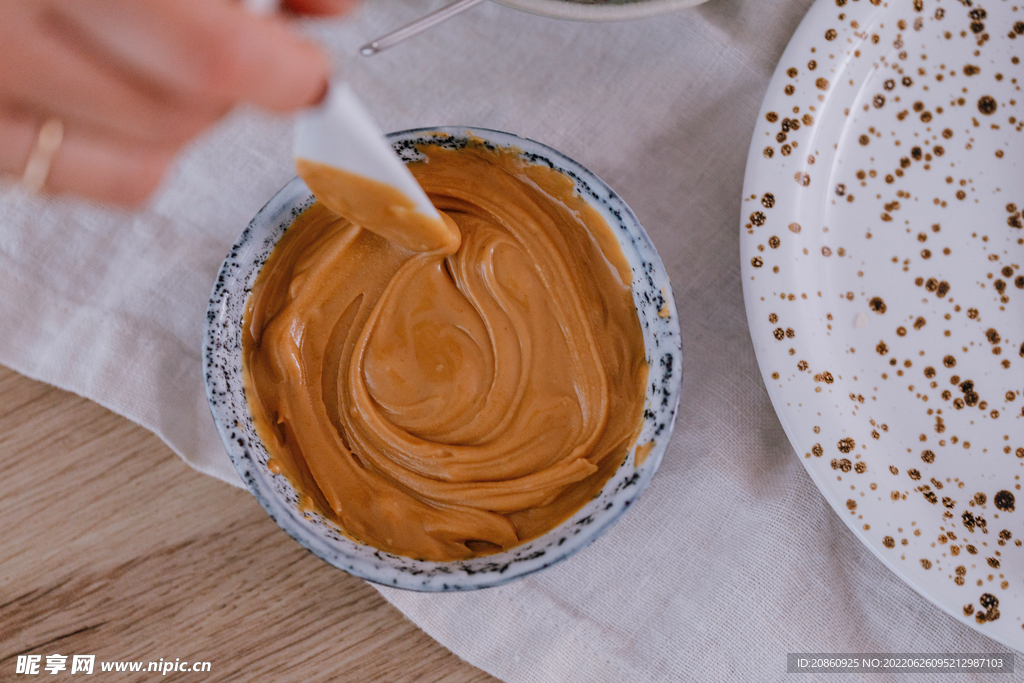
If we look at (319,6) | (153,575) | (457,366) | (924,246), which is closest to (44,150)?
(319,6)

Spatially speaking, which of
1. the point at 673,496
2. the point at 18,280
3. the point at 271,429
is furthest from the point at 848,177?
the point at 18,280

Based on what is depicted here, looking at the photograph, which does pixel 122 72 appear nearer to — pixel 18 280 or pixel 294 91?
pixel 294 91

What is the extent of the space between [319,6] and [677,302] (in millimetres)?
485

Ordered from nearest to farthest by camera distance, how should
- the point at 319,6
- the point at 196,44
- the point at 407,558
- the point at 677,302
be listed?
the point at 196,44
the point at 319,6
the point at 407,558
the point at 677,302

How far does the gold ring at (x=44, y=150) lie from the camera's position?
49 centimetres

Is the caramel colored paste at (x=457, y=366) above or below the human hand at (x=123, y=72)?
below

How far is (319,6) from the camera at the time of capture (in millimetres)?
606

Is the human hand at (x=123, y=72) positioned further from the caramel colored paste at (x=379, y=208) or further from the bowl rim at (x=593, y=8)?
the bowl rim at (x=593, y=8)

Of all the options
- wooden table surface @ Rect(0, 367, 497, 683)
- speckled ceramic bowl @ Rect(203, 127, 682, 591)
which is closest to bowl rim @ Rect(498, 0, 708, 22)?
speckled ceramic bowl @ Rect(203, 127, 682, 591)

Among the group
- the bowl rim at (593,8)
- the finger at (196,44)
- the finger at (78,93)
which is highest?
the bowl rim at (593,8)

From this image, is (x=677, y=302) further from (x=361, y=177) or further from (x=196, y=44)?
(x=196, y=44)

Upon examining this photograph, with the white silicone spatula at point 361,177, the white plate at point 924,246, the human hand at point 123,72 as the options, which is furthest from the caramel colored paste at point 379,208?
the white plate at point 924,246

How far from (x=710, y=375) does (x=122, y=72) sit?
638 mm

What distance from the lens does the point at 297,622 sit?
2.83ft
